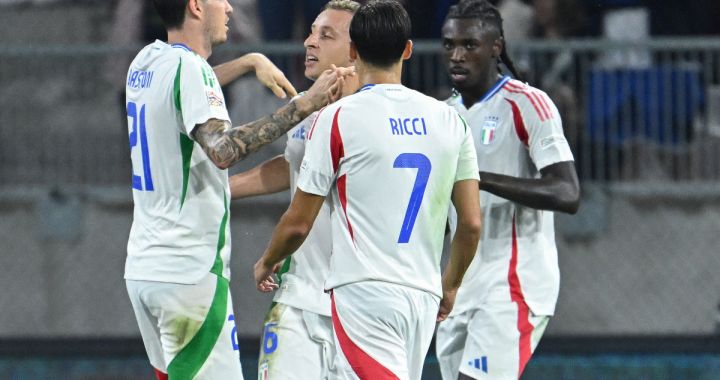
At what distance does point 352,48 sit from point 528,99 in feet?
4.32

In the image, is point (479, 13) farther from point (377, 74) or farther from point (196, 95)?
point (196, 95)

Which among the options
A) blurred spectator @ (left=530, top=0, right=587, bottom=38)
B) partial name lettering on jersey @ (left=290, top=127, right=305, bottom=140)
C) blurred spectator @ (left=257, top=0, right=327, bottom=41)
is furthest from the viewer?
blurred spectator @ (left=257, top=0, right=327, bottom=41)

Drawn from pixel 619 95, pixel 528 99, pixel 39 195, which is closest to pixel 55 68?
pixel 39 195

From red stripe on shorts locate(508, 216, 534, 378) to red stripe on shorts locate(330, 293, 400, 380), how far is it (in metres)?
1.33

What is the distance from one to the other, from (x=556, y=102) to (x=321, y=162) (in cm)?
455

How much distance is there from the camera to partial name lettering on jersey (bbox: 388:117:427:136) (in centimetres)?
500

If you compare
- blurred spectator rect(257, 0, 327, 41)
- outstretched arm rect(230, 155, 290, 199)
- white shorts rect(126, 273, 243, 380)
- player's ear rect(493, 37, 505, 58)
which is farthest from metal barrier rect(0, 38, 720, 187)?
white shorts rect(126, 273, 243, 380)

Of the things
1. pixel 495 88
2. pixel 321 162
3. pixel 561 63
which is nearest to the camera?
pixel 321 162

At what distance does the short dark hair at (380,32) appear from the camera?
501 cm

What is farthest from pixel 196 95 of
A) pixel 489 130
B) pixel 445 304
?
pixel 489 130

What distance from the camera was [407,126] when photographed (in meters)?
5.02

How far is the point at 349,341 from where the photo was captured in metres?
5.07

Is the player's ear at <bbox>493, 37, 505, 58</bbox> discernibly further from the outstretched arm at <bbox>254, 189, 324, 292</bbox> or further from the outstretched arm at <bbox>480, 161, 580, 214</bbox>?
the outstretched arm at <bbox>254, 189, 324, 292</bbox>

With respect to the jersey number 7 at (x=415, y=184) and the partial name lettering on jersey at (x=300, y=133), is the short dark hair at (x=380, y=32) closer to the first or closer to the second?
the jersey number 7 at (x=415, y=184)
